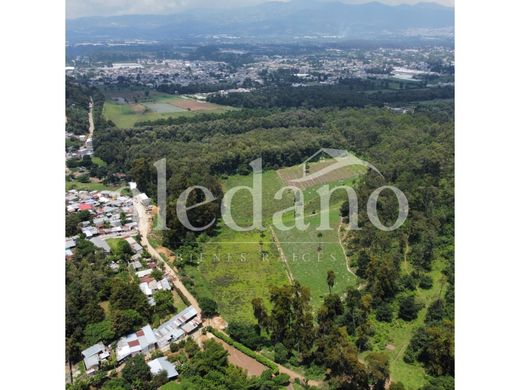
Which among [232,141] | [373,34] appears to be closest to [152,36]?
[373,34]

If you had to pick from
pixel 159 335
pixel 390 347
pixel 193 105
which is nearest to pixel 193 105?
pixel 193 105

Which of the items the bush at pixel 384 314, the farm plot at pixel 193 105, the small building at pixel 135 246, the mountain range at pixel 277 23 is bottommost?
the bush at pixel 384 314

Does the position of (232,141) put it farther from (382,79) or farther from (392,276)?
(382,79)

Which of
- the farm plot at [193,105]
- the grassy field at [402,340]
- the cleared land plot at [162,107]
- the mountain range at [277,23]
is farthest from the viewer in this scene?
the mountain range at [277,23]

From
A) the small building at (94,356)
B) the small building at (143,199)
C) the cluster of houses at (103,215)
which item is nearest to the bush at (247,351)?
the small building at (94,356)

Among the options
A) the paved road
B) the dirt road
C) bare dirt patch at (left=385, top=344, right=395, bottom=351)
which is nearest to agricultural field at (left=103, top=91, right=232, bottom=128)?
the paved road

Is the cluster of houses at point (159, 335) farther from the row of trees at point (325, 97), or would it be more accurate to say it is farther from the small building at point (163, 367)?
the row of trees at point (325, 97)
